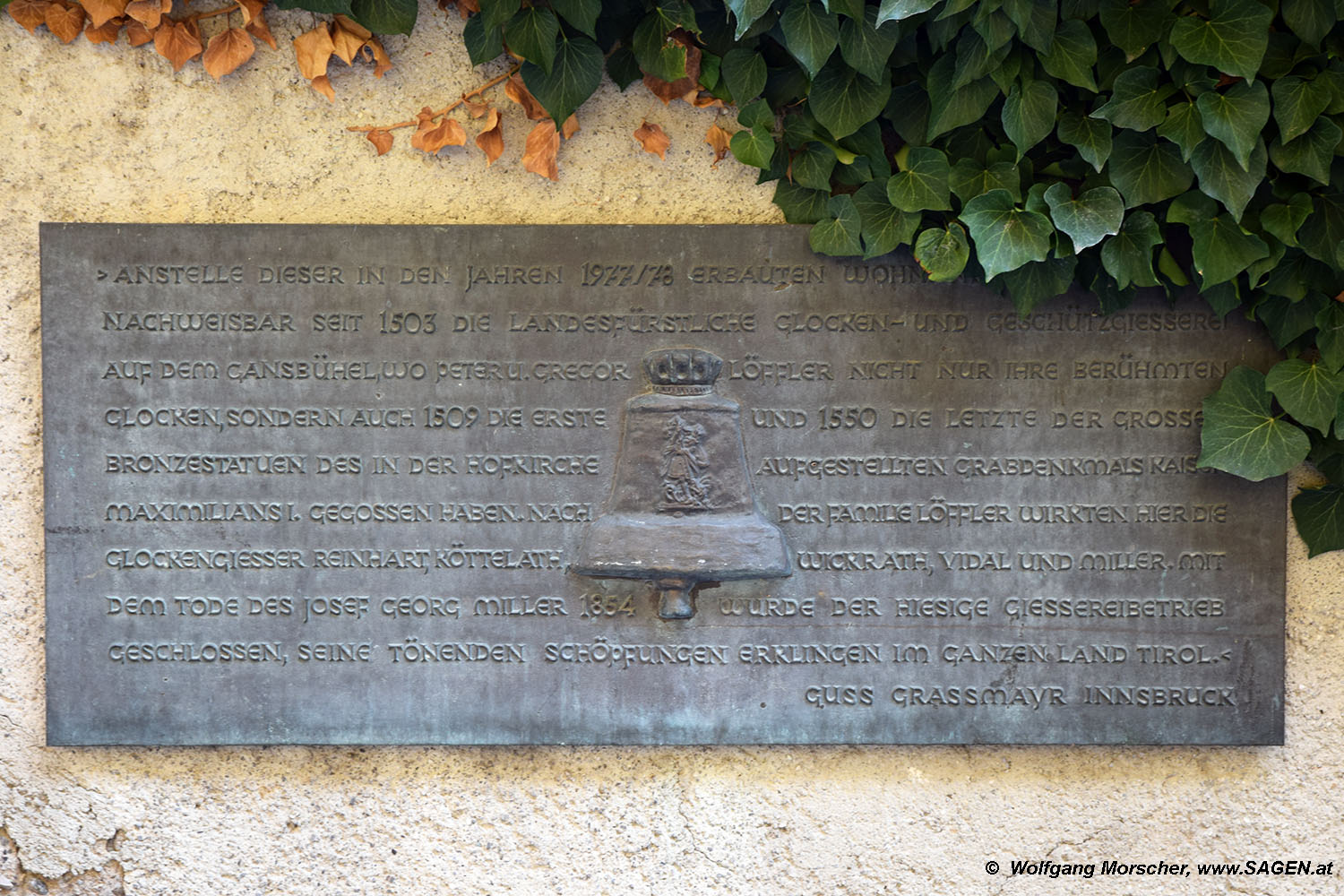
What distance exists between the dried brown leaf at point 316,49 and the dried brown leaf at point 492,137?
389 mm

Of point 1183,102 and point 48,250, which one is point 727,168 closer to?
point 1183,102

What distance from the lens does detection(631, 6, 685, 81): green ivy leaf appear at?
7.37 feet

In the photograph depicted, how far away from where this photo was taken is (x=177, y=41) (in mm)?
2342

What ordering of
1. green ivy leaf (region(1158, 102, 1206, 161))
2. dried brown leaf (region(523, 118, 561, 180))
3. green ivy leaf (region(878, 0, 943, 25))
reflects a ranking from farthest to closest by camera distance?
dried brown leaf (region(523, 118, 561, 180)), green ivy leaf (region(1158, 102, 1206, 161)), green ivy leaf (region(878, 0, 943, 25))

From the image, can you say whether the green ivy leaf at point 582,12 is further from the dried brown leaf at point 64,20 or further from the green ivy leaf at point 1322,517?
the green ivy leaf at point 1322,517

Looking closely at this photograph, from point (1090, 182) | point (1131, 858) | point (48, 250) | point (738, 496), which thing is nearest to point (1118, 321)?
point (1090, 182)

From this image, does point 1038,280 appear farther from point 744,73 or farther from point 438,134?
point 438,134

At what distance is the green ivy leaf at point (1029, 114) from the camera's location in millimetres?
2189

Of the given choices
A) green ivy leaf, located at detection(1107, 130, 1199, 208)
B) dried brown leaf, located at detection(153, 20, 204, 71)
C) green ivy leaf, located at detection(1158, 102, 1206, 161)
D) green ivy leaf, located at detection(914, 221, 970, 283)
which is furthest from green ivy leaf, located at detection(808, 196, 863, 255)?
dried brown leaf, located at detection(153, 20, 204, 71)

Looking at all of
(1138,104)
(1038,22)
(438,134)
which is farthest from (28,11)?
(1138,104)

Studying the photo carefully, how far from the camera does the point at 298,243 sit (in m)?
2.36

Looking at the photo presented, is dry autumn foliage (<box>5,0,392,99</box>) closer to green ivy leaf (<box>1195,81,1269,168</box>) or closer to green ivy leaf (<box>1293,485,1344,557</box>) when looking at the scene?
green ivy leaf (<box>1195,81,1269,168</box>)

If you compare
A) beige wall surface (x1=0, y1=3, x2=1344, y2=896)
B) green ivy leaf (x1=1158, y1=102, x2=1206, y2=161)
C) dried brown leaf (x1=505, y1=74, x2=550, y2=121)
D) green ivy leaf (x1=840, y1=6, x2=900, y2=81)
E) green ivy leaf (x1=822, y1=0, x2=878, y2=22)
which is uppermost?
green ivy leaf (x1=822, y1=0, x2=878, y2=22)

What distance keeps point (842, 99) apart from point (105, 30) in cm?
174
